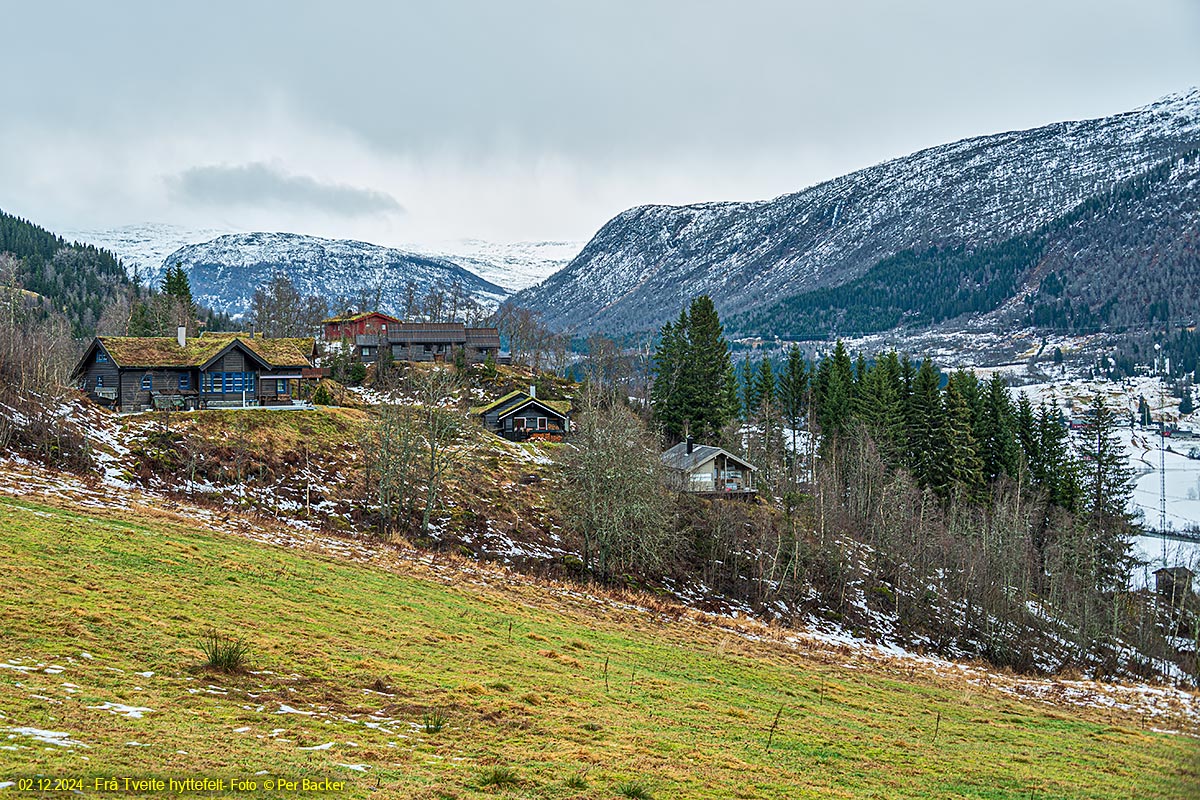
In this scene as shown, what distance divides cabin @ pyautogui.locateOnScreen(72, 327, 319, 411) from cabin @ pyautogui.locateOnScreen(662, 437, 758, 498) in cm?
3377

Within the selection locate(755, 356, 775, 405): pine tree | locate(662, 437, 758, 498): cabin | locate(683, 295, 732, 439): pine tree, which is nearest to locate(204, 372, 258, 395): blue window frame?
locate(662, 437, 758, 498): cabin

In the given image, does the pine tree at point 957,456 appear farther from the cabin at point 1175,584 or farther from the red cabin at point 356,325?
the red cabin at point 356,325

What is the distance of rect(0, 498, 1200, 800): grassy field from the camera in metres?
11.3

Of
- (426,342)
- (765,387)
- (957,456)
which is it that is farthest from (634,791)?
(426,342)

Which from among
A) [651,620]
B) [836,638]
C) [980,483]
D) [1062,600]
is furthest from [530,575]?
[980,483]

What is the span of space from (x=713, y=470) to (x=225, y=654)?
55495 millimetres

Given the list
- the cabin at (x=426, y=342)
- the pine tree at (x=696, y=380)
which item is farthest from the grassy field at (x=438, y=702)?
the cabin at (x=426, y=342)

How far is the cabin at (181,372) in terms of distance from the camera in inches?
2324

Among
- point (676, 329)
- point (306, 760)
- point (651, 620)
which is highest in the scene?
point (676, 329)

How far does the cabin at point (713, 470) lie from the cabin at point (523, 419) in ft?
62.8

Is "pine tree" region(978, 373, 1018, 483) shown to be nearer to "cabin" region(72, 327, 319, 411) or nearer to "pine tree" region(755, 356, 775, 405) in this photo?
"pine tree" region(755, 356, 775, 405)

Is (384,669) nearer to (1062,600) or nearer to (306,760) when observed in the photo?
(306,760)

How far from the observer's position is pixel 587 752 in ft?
44.7

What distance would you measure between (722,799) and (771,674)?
1540cm
